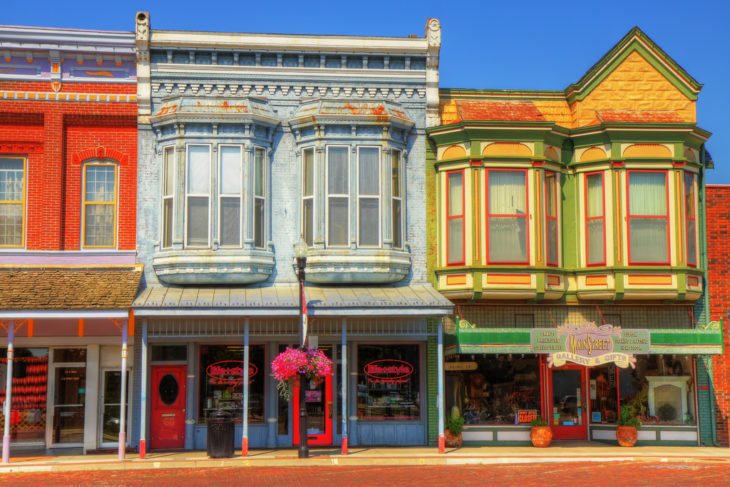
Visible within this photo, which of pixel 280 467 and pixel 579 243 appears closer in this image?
pixel 280 467

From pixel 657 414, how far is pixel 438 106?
945 cm

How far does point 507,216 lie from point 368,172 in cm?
357

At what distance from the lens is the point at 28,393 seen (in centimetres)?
2102

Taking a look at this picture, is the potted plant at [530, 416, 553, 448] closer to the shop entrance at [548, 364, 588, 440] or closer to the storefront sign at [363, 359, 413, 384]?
the shop entrance at [548, 364, 588, 440]

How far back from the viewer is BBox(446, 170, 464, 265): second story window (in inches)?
848

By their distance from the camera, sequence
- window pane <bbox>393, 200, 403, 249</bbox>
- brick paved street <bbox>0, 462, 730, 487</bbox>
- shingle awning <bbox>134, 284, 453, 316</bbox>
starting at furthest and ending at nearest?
window pane <bbox>393, 200, 403, 249</bbox> < shingle awning <bbox>134, 284, 453, 316</bbox> < brick paved street <bbox>0, 462, 730, 487</bbox>

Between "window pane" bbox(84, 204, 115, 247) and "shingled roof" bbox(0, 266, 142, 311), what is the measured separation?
2.78ft

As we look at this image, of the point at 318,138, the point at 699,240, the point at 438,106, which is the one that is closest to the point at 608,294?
the point at 699,240

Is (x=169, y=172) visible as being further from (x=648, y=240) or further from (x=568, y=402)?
(x=648, y=240)

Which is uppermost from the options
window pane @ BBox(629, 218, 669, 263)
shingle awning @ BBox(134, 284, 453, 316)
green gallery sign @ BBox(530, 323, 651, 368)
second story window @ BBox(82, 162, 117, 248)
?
second story window @ BBox(82, 162, 117, 248)

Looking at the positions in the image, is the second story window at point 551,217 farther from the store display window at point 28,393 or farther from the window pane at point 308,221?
the store display window at point 28,393

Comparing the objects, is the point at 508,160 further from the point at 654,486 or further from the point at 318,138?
the point at 654,486

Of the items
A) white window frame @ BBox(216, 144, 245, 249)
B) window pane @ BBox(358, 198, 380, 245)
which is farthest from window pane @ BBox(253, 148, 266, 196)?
window pane @ BBox(358, 198, 380, 245)

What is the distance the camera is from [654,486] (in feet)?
50.3
